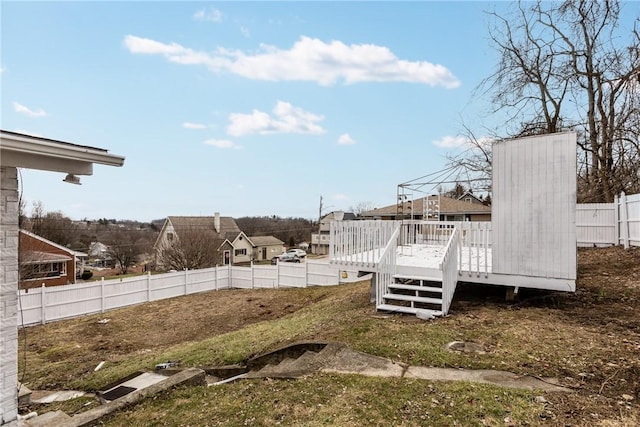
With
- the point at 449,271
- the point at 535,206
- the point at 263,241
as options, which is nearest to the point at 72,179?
the point at 449,271

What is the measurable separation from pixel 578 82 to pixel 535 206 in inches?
455

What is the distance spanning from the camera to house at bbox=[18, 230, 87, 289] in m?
18.8

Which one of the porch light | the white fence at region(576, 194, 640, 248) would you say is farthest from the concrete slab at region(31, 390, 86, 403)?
the white fence at region(576, 194, 640, 248)

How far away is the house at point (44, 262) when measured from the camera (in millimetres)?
18755

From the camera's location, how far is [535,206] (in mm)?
6594

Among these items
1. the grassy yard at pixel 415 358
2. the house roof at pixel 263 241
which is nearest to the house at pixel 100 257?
the house roof at pixel 263 241

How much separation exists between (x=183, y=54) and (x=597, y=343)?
13.7 m

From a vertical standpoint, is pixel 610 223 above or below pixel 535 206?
below

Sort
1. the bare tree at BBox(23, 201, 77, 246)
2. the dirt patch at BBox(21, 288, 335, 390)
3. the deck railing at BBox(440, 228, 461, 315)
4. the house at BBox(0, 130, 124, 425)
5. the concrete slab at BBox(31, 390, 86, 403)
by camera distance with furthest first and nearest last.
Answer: the bare tree at BBox(23, 201, 77, 246) → the dirt patch at BBox(21, 288, 335, 390) → the deck railing at BBox(440, 228, 461, 315) → the concrete slab at BBox(31, 390, 86, 403) → the house at BBox(0, 130, 124, 425)

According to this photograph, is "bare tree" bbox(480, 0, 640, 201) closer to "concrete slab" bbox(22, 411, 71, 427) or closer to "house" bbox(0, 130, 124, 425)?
"house" bbox(0, 130, 124, 425)

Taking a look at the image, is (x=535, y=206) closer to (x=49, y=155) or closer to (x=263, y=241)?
(x=49, y=155)

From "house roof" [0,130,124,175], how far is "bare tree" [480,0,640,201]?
51.2 ft

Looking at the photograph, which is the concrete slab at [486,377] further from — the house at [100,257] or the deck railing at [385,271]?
the house at [100,257]

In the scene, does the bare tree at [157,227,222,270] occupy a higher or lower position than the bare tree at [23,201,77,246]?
lower
